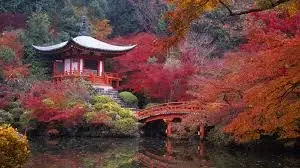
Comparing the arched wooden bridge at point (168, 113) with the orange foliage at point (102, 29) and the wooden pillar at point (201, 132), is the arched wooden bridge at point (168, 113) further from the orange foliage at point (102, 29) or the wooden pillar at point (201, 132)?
the orange foliage at point (102, 29)

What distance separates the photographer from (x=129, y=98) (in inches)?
1171

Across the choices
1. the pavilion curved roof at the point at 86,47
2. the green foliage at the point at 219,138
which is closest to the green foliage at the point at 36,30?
the pavilion curved roof at the point at 86,47

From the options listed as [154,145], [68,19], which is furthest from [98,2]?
[154,145]

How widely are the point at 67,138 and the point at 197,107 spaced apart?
22.0ft

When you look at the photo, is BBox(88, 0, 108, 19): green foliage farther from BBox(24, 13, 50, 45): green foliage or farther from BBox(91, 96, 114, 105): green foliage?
BBox(91, 96, 114, 105): green foliage

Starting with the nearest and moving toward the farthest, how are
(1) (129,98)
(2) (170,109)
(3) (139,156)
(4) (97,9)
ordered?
(3) (139,156) → (2) (170,109) → (1) (129,98) → (4) (97,9)

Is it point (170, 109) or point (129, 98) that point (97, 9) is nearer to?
point (129, 98)

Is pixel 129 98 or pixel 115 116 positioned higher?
pixel 129 98

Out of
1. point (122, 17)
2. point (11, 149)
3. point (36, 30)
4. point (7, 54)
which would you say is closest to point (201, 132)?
point (7, 54)

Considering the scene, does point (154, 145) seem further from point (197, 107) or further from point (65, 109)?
point (65, 109)

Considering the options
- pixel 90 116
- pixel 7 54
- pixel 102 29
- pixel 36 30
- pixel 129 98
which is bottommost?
pixel 90 116

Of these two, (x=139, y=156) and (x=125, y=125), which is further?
(x=125, y=125)

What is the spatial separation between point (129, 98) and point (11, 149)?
70.2 ft

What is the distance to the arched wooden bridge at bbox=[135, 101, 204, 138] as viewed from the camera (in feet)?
80.5
